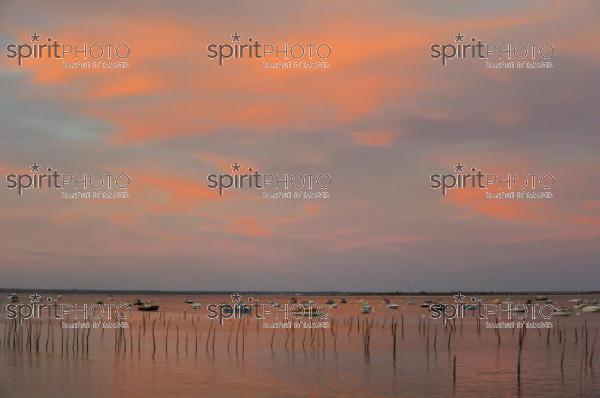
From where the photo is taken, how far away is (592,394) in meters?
27.6

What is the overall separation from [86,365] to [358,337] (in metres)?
22.9

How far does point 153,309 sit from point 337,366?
2612 inches

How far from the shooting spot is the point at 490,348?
151 ft

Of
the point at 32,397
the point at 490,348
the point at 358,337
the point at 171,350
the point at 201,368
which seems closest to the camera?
the point at 32,397

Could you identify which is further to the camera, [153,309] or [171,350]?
[153,309]

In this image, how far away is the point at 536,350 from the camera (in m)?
44.7

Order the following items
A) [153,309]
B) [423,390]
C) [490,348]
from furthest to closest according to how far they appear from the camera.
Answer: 1. [153,309]
2. [490,348]
3. [423,390]

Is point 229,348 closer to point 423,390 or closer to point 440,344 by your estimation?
point 440,344

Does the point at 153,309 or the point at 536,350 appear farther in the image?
the point at 153,309

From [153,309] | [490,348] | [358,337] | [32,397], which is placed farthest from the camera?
[153,309]

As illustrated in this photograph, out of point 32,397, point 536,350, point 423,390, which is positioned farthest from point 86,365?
point 536,350

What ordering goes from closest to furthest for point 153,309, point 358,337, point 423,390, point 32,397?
point 32,397 < point 423,390 < point 358,337 < point 153,309

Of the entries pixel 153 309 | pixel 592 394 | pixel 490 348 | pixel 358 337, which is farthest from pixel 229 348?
pixel 153 309

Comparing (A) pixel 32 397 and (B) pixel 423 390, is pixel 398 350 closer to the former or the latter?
(B) pixel 423 390
